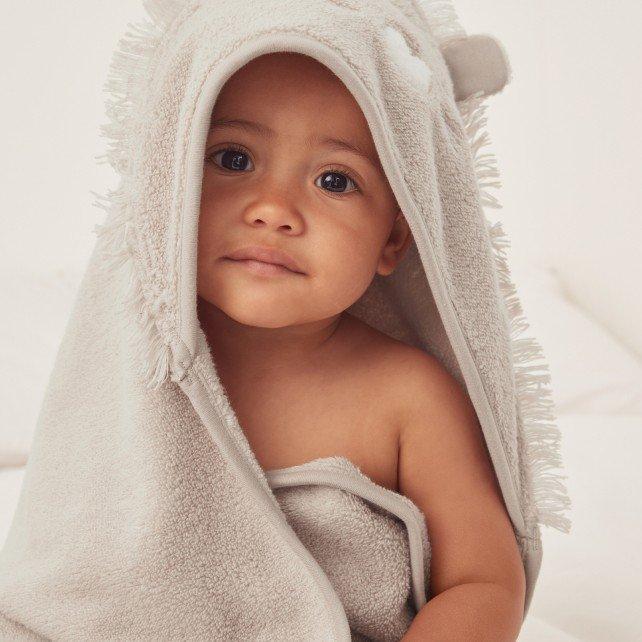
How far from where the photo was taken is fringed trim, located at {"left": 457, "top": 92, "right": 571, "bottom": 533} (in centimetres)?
79

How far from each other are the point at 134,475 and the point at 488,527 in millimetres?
314

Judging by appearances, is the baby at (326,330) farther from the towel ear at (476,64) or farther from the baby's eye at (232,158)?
the towel ear at (476,64)

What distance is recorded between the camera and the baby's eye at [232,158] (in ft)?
2.33

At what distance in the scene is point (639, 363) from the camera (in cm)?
174

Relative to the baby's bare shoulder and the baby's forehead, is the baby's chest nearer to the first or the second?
the baby's bare shoulder

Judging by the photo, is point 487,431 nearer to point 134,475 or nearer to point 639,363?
point 134,475

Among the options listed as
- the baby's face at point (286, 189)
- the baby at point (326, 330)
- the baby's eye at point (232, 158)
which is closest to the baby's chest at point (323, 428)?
the baby at point (326, 330)

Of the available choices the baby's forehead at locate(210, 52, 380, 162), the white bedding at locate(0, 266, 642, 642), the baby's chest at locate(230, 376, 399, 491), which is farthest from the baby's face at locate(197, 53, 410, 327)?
the white bedding at locate(0, 266, 642, 642)

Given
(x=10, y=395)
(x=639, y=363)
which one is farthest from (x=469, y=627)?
(x=639, y=363)

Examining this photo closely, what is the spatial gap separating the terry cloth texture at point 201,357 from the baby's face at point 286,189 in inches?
1.5

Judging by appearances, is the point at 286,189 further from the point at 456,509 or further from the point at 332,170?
the point at 456,509

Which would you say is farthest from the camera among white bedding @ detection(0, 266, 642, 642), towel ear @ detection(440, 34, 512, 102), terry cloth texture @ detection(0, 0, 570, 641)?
white bedding @ detection(0, 266, 642, 642)

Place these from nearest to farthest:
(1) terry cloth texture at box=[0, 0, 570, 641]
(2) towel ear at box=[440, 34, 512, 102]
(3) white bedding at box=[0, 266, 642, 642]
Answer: (1) terry cloth texture at box=[0, 0, 570, 641], (2) towel ear at box=[440, 34, 512, 102], (3) white bedding at box=[0, 266, 642, 642]

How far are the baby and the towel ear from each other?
0.13m
